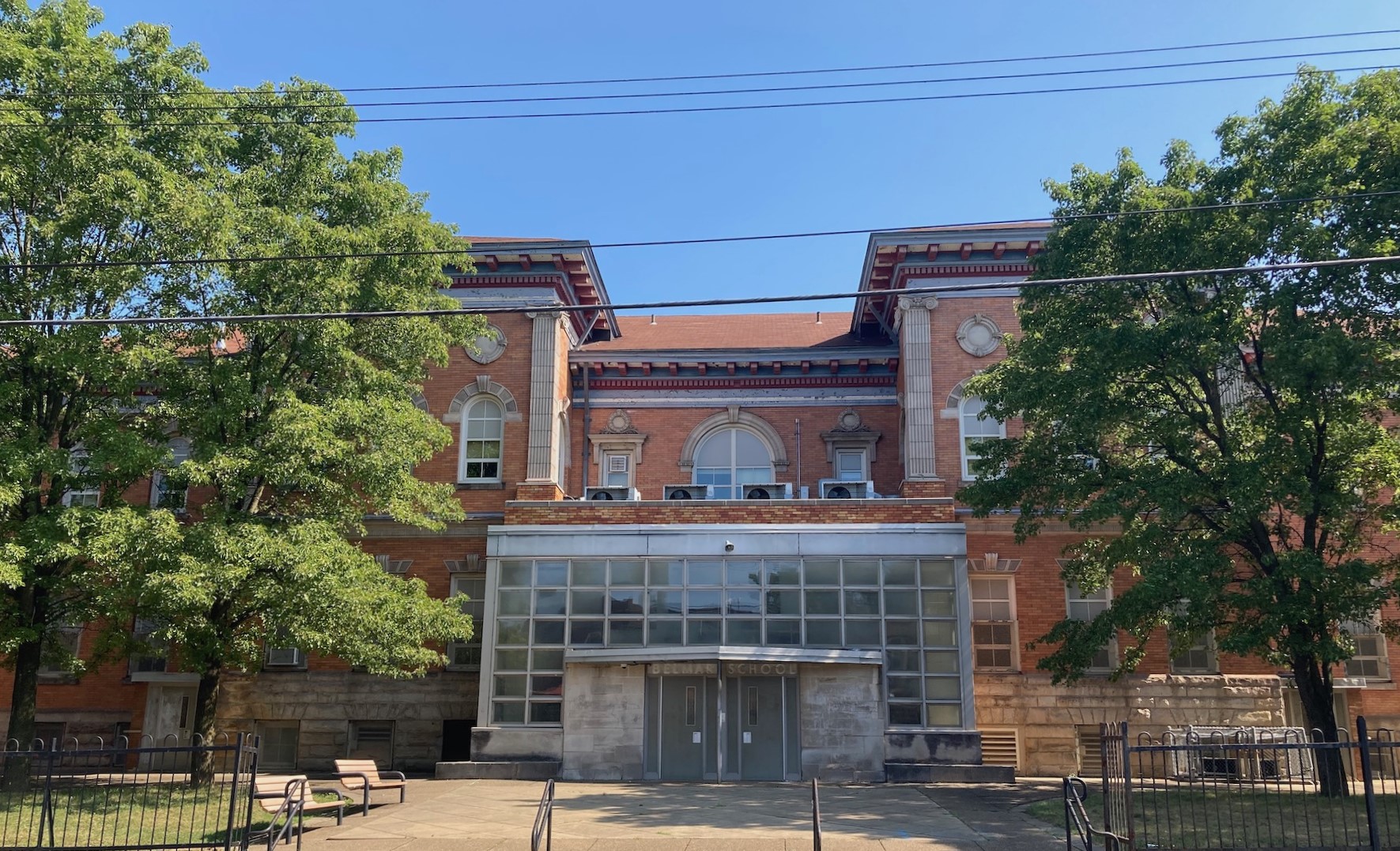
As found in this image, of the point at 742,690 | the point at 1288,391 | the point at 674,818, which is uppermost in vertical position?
the point at 1288,391

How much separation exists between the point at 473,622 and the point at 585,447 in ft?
18.7

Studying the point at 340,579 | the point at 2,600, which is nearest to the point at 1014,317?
the point at 340,579

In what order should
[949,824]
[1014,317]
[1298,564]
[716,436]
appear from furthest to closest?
[716,436] < [1014,317] < [1298,564] < [949,824]

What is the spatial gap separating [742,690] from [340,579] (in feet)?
26.0

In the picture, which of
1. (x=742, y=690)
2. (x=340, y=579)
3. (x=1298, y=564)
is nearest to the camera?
(x=1298, y=564)

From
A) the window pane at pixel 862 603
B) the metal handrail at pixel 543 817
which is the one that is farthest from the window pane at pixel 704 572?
the metal handrail at pixel 543 817

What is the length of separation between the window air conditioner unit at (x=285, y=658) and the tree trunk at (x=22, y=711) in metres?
5.62

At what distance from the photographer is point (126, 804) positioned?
16.9m

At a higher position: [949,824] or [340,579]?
[340,579]

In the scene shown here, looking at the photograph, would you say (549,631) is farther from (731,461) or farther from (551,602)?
(731,461)

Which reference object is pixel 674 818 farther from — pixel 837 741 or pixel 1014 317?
pixel 1014 317

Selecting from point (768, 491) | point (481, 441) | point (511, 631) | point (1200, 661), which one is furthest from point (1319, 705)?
point (481, 441)

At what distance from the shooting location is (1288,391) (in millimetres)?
17828

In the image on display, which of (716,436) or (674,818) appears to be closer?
(674,818)
